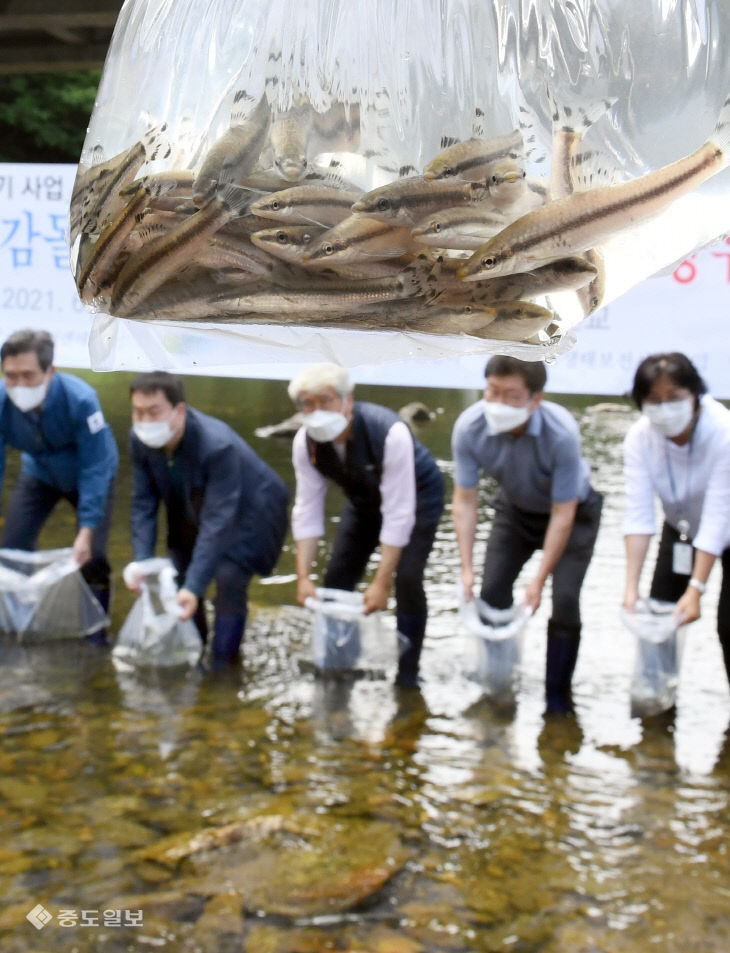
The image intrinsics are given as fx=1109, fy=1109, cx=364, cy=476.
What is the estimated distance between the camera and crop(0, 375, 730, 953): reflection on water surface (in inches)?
124

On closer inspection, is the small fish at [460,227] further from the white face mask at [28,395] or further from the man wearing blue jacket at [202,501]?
the white face mask at [28,395]

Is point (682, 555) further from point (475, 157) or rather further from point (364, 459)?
point (475, 157)

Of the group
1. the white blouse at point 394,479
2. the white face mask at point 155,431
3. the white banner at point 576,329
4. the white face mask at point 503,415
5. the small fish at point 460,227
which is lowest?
the white blouse at point 394,479

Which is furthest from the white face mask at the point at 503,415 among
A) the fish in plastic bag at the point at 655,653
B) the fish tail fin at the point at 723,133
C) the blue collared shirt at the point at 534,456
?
the fish tail fin at the point at 723,133

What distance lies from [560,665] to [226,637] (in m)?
1.51

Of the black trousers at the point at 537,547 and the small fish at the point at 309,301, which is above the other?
the small fish at the point at 309,301

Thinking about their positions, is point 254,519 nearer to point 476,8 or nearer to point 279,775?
point 279,775

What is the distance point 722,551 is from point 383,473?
1352 millimetres

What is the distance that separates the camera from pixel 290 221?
4.23 feet

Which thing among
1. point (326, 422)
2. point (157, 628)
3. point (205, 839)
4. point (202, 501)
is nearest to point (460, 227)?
point (205, 839)

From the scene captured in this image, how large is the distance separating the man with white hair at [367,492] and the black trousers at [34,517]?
1.05m

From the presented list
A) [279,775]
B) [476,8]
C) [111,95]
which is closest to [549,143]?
[476,8]

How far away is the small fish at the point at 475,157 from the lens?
131cm

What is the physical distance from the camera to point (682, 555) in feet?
14.3
